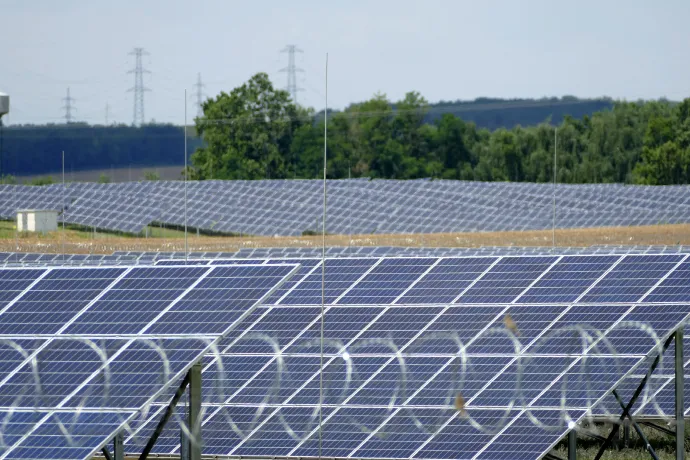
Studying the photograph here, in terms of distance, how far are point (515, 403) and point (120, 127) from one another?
92767mm

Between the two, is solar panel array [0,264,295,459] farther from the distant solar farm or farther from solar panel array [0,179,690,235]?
solar panel array [0,179,690,235]

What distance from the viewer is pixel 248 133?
308 ft

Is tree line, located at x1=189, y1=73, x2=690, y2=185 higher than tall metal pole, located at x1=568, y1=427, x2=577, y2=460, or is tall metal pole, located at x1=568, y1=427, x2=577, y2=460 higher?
tree line, located at x1=189, y1=73, x2=690, y2=185

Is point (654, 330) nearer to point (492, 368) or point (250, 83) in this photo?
point (492, 368)

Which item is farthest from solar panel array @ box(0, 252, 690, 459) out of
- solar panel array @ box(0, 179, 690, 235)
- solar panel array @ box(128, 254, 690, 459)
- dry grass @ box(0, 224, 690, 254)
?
solar panel array @ box(0, 179, 690, 235)

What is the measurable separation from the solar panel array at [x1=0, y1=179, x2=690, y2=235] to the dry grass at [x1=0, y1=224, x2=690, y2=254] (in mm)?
2267

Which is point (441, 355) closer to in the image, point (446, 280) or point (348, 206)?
point (446, 280)

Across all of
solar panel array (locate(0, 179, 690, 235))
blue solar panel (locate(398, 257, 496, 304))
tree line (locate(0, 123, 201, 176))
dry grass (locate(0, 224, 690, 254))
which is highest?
tree line (locate(0, 123, 201, 176))

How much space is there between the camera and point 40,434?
1067 cm

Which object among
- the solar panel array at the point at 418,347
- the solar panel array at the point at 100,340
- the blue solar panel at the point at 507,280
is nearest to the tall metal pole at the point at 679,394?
the solar panel array at the point at 418,347

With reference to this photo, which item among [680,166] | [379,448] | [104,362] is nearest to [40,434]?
[104,362]

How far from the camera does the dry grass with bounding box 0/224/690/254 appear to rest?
48938 millimetres

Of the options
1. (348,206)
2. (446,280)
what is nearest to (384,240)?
(348,206)

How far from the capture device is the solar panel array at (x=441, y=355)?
15805mm
